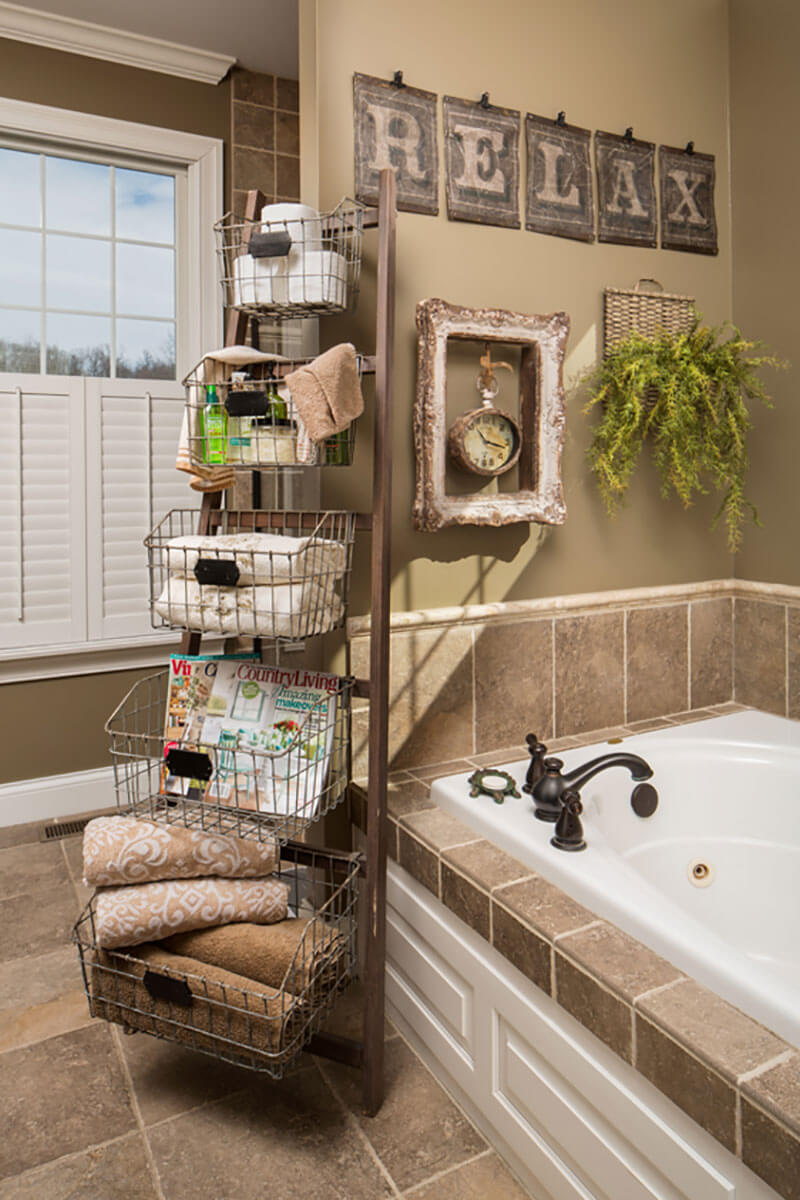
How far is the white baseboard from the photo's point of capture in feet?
9.63

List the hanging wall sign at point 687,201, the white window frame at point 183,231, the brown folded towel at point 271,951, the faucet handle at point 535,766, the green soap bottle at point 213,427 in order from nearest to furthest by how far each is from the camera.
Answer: the brown folded towel at point 271,951 < the green soap bottle at point 213,427 < the faucet handle at point 535,766 < the hanging wall sign at point 687,201 < the white window frame at point 183,231

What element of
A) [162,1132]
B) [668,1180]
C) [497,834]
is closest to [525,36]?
[497,834]

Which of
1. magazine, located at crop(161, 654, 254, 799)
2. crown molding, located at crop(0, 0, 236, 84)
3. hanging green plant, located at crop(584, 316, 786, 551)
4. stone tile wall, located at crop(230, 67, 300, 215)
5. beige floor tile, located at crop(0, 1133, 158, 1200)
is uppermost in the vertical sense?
crown molding, located at crop(0, 0, 236, 84)

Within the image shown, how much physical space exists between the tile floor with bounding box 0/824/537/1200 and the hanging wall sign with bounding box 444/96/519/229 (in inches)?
76.0

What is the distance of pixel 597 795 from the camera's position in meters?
1.79

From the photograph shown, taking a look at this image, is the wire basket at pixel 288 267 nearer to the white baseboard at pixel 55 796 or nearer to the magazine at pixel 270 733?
the magazine at pixel 270 733

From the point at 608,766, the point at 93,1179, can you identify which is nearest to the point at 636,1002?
the point at 608,766

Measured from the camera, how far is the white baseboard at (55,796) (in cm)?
294

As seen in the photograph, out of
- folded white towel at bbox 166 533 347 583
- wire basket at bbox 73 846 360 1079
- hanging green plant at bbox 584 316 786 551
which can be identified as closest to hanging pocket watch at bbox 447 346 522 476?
hanging green plant at bbox 584 316 786 551

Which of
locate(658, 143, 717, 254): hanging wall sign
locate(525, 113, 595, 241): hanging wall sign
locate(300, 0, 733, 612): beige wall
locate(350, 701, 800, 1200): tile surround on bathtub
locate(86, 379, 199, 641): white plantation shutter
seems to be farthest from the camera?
locate(86, 379, 199, 641): white plantation shutter

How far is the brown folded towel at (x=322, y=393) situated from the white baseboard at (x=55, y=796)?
2147mm

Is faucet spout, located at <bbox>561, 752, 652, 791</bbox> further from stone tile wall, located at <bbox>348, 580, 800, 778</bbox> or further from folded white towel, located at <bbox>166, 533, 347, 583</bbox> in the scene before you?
folded white towel, located at <bbox>166, 533, 347, 583</bbox>

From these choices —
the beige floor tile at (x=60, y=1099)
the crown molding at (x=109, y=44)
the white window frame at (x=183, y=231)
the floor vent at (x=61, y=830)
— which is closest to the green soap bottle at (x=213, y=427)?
the beige floor tile at (x=60, y=1099)

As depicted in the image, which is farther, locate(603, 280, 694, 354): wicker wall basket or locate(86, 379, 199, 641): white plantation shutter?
locate(86, 379, 199, 641): white plantation shutter
